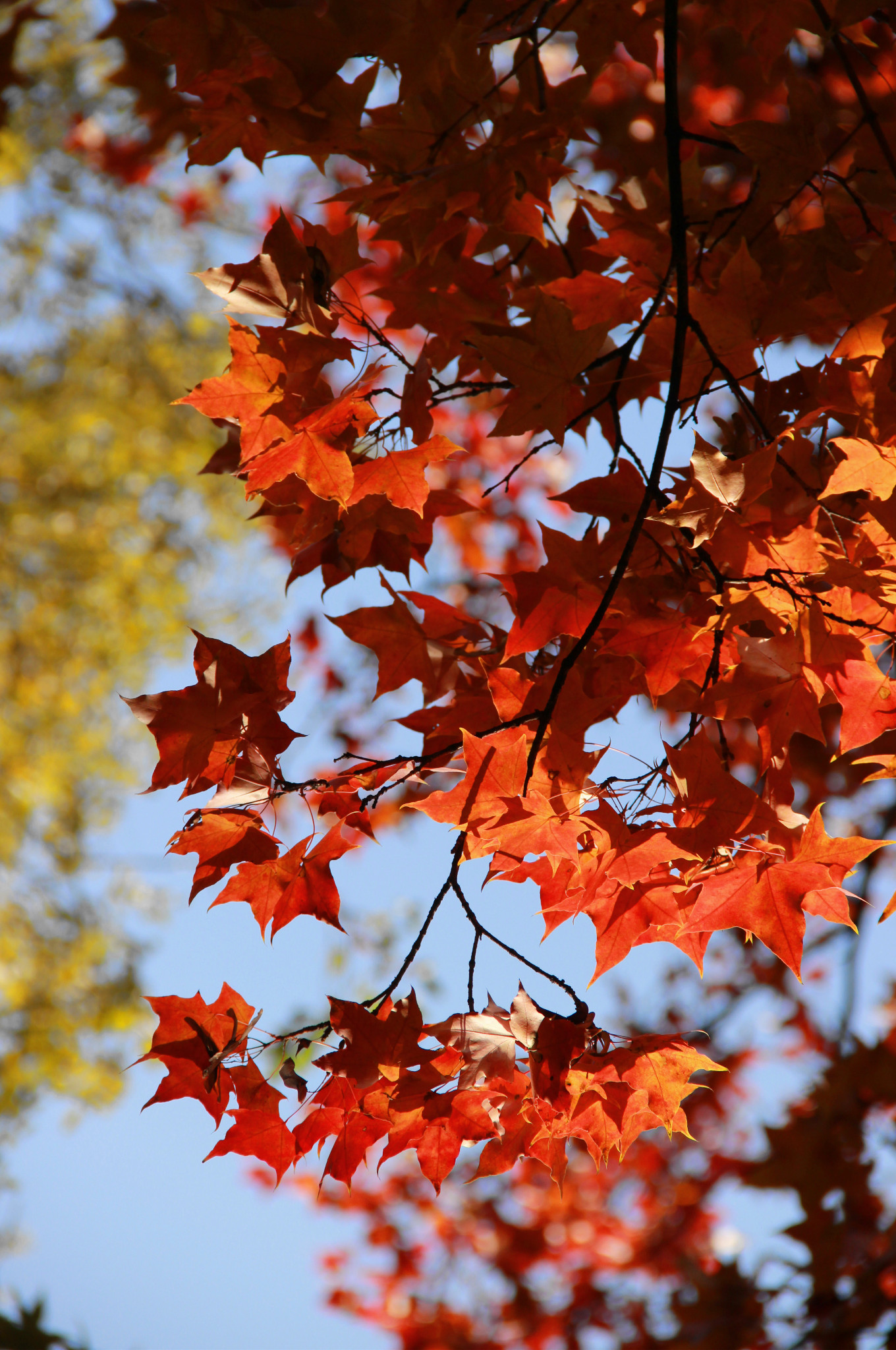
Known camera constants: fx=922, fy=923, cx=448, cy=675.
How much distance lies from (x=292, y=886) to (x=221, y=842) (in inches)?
4.8

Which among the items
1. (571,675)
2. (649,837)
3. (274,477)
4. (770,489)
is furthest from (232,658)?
(770,489)

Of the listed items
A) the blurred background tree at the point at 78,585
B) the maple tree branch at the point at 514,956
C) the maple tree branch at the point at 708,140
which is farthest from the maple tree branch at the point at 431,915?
the blurred background tree at the point at 78,585

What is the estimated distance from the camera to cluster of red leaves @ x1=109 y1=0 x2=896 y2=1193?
977mm

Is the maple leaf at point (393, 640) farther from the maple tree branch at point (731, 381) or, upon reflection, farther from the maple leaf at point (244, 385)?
the maple tree branch at point (731, 381)

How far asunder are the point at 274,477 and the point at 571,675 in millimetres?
410

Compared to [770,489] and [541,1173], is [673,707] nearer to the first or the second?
[770,489]

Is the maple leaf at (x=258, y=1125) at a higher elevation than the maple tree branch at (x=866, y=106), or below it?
below

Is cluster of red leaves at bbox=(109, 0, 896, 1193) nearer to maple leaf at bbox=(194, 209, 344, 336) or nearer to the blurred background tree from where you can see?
maple leaf at bbox=(194, 209, 344, 336)

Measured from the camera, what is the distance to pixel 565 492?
1.10 m

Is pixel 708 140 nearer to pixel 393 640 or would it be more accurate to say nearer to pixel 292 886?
pixel 393 640

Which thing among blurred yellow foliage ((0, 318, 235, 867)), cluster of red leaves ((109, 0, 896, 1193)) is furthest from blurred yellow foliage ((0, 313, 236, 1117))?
cluster of red leaves ((109, 0, 896, 1193))

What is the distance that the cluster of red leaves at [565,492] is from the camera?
0.98m

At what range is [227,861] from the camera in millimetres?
1071

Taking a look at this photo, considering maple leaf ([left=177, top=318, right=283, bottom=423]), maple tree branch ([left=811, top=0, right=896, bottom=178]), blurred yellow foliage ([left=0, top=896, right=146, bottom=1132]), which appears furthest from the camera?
blurred yellow foliage ([left=0, top=896, right=146, bottom=1132])
